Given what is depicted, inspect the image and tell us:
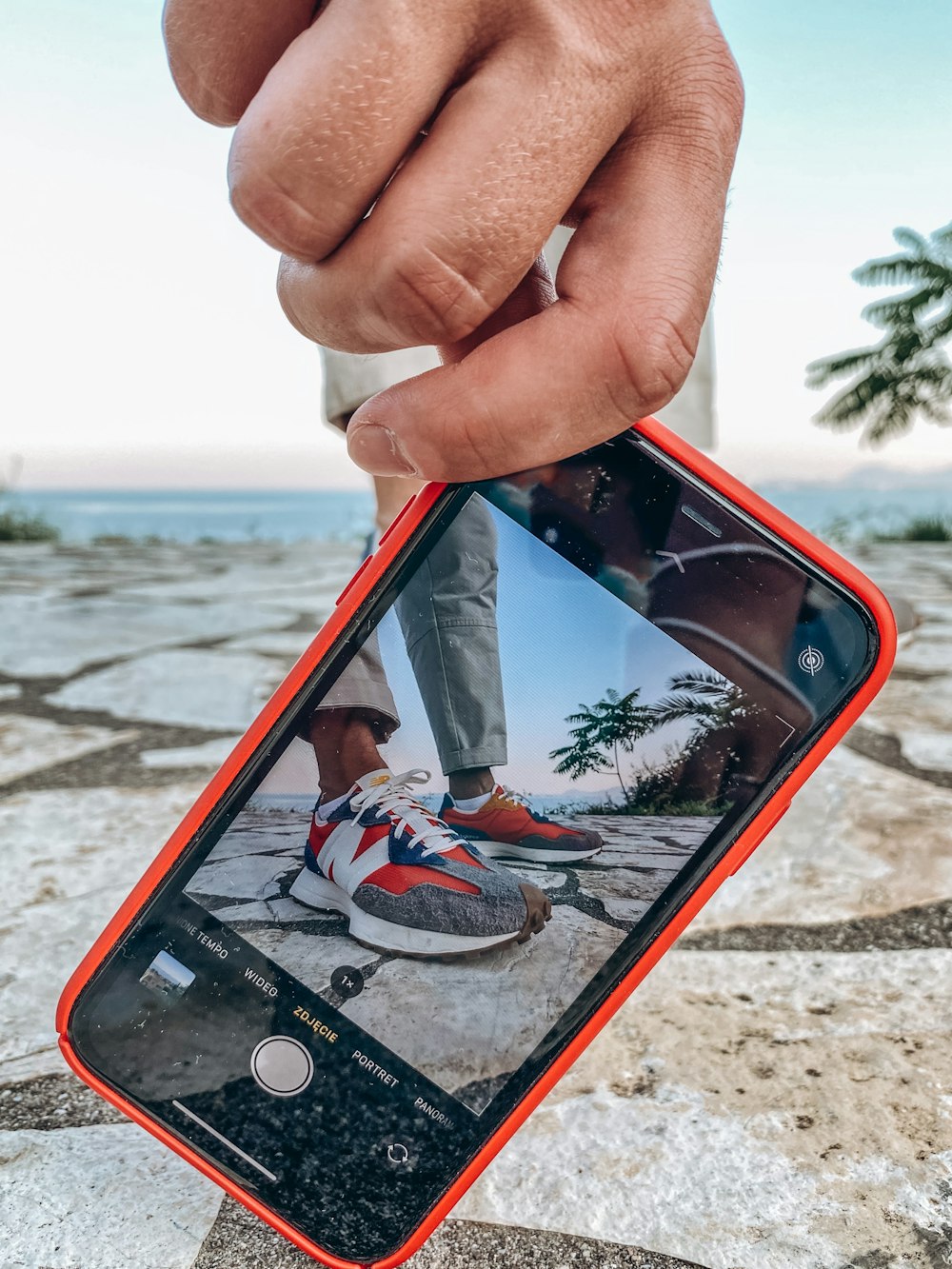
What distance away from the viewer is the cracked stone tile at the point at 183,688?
158 cm

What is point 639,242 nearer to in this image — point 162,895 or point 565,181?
point 565,181

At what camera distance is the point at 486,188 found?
0.35m

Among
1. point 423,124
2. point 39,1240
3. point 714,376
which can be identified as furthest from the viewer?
point 714,376

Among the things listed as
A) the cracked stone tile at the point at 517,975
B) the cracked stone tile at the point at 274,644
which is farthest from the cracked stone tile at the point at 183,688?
the cracked stone tile at the point at 517,975

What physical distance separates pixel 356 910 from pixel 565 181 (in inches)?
16.8

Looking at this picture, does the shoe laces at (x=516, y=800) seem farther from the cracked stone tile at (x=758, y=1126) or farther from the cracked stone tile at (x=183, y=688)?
the cracked stone tile at (x=183, y=688)

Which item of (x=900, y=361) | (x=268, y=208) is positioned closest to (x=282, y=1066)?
(x=268, y=208)

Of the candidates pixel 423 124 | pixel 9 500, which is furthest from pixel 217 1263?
pixel 9 500

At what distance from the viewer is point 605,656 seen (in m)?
0.56

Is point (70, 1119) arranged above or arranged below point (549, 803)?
below

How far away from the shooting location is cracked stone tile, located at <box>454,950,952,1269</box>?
0.49 metres

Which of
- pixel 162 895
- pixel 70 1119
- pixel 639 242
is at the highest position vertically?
→ pixel 639 242

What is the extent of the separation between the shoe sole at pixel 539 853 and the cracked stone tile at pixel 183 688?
1027mm

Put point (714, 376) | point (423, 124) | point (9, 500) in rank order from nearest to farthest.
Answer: point (423, 124), point (714, 376), point (9, 500)
